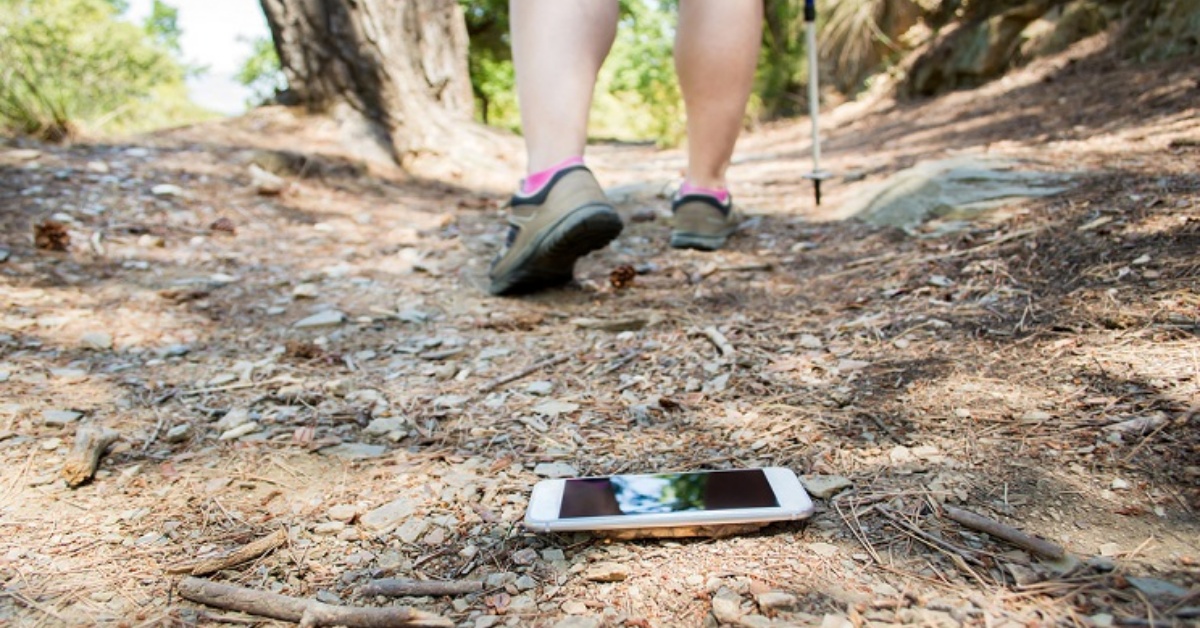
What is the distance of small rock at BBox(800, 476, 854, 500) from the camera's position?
1.03 metres

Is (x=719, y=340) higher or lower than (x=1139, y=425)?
lower

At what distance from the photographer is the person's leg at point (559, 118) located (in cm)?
181

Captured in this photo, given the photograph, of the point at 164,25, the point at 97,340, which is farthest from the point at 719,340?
the point at 164,25

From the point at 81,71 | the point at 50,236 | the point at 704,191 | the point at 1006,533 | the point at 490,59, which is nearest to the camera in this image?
the point at 1006,533

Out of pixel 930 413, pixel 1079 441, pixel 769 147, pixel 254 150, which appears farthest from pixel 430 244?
pixel 769 147

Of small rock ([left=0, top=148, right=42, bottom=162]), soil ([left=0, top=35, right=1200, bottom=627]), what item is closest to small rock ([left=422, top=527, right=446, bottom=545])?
soil ([left=0, top=35, right=1200, bottom=627])

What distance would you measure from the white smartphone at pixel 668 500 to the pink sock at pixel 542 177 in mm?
988

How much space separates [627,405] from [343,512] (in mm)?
549

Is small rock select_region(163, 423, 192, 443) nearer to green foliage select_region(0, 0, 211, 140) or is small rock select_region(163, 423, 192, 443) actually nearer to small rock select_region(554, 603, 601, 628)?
small rock select_region(554, 603, 601, 628)

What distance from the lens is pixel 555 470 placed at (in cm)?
118

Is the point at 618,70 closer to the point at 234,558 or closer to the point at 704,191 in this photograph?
the point at 704,191

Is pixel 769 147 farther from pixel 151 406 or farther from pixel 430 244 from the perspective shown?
pixel 151 406

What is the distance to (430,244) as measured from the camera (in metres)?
2.79

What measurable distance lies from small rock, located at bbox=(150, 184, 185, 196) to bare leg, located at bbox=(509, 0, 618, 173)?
1.86m
